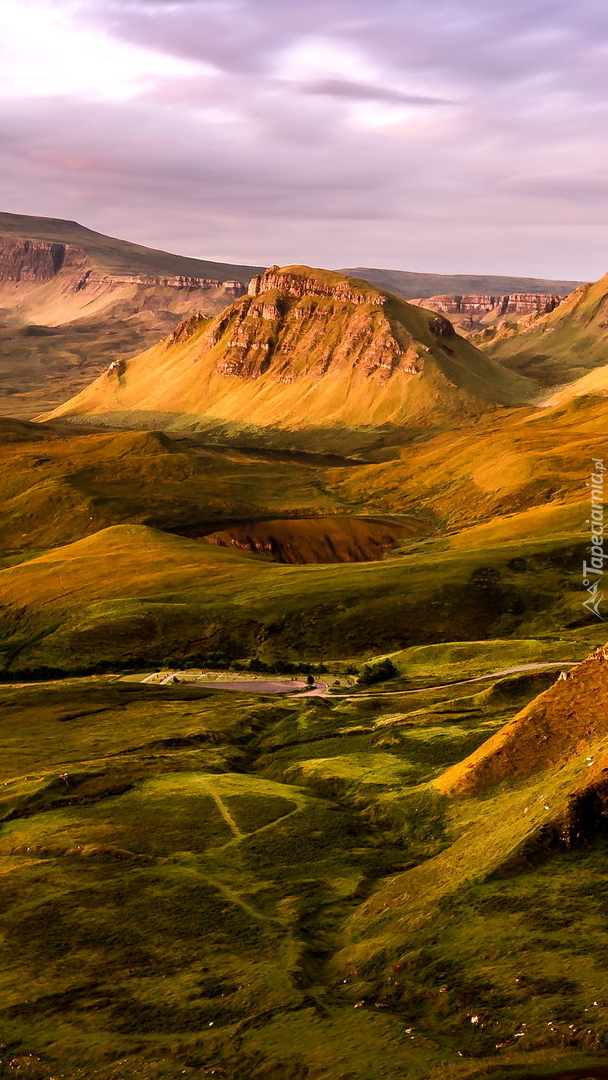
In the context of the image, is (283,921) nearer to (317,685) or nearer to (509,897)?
(509,897)

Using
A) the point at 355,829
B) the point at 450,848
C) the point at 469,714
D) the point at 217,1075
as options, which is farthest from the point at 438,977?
the point at 469,714

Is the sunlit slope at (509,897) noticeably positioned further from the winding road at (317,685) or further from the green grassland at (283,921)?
the winding road at (317,685)

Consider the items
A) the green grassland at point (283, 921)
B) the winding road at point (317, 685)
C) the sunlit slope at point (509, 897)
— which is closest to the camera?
the sunlit slope at point (509, 897)

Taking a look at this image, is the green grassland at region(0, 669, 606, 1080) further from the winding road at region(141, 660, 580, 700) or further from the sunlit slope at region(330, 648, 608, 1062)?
the winding road at region(141, 660, 580, 700)

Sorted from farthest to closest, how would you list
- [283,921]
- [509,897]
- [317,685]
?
[317,685]
[283,921]
[509,897]

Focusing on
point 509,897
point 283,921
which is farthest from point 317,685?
point 509,897

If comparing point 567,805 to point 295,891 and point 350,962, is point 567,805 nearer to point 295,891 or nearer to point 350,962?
point 350,962

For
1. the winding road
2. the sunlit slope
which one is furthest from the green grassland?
the winding road

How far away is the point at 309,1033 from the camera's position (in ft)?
174

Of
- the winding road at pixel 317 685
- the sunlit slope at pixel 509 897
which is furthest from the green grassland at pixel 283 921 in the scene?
the winding road at pixel 317 685

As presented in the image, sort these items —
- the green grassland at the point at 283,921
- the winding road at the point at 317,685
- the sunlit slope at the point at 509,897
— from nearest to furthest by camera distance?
the sunlit slope at the point at 509,897, the green grassland at the point at 283,921, the winding road at the point at 317,685

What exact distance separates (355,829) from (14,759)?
59.8 meters

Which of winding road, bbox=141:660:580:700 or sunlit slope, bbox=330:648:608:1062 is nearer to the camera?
sunlit slope, bbox=330:648:608:1062

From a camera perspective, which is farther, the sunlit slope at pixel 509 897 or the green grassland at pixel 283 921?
the green grassland at pixel 283 921
